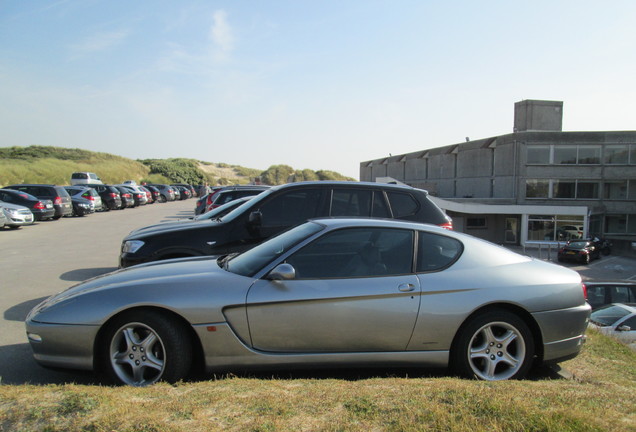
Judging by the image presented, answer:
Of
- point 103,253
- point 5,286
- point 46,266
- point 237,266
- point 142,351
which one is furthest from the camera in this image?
point 103,253

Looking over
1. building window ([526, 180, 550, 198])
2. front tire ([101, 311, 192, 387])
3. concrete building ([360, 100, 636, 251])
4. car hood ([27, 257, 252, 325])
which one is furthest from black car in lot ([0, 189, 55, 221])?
building window ([526, 180, 550, 198])

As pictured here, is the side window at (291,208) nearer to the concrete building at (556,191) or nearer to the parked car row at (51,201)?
the parked car row at (51,201)

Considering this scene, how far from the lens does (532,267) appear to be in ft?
14.3

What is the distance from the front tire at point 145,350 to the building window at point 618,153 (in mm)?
58594

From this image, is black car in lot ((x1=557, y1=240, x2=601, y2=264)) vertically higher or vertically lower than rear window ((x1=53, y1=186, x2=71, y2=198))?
lower

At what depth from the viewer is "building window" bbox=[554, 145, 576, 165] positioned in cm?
5238

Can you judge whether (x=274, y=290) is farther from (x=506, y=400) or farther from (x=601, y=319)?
(x=601, y=319)

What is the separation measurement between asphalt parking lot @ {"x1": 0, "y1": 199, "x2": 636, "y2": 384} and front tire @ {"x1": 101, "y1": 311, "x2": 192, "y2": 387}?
0.40m

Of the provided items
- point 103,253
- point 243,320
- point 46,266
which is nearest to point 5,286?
point 46,266

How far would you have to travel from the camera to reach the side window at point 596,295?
46.9 ft

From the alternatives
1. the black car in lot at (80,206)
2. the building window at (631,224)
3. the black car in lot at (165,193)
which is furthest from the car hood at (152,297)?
the building window at (631,224)

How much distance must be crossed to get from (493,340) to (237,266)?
235cm

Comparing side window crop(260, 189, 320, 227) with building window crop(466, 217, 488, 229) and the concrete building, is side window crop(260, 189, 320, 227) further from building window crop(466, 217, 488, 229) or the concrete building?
building window crop(466, 217, 488, 229)

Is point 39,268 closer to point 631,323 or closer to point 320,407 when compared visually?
point 320,407
